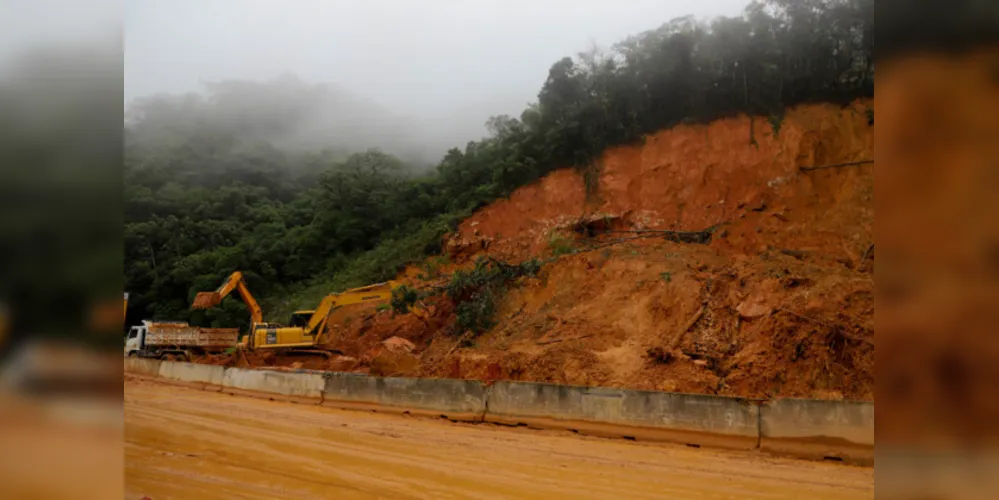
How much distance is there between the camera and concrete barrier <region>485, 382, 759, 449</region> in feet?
29.8

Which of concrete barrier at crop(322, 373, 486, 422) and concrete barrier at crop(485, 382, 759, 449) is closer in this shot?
concrete barrier at crop(485, 382, 759, 449)

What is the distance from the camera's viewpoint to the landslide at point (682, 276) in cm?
1223

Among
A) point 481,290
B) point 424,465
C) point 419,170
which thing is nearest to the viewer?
point 424,465

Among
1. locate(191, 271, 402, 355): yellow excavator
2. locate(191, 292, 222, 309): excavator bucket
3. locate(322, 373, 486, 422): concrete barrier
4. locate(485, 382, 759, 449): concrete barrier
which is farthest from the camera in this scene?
locate(191, 271, 402, 355): yellow excavator

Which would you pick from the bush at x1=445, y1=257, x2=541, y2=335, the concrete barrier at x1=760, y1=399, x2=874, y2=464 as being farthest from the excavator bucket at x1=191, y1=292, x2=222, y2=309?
the concrete barrier at x1=760, y1=399, x2=874, y2=464

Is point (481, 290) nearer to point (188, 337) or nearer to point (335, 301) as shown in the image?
point (335, 301)

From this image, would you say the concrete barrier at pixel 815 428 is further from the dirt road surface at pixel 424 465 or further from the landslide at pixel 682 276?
the landslide at pixel 682 276

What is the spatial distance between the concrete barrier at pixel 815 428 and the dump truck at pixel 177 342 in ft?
52.9

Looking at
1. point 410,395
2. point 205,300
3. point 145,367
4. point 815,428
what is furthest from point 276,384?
point 815,428

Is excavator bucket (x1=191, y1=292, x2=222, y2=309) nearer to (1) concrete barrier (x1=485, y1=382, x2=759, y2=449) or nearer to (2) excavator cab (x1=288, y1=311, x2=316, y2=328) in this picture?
(2) excavator cab (x1=288, y1=311, x2=316, y2=328)

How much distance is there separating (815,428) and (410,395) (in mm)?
7358

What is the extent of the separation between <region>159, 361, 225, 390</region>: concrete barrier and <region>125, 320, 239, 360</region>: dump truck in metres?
1.92

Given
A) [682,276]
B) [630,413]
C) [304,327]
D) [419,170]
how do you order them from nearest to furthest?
[630,413], [682,276], [304,327], [419,170]

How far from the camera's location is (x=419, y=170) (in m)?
42.3
